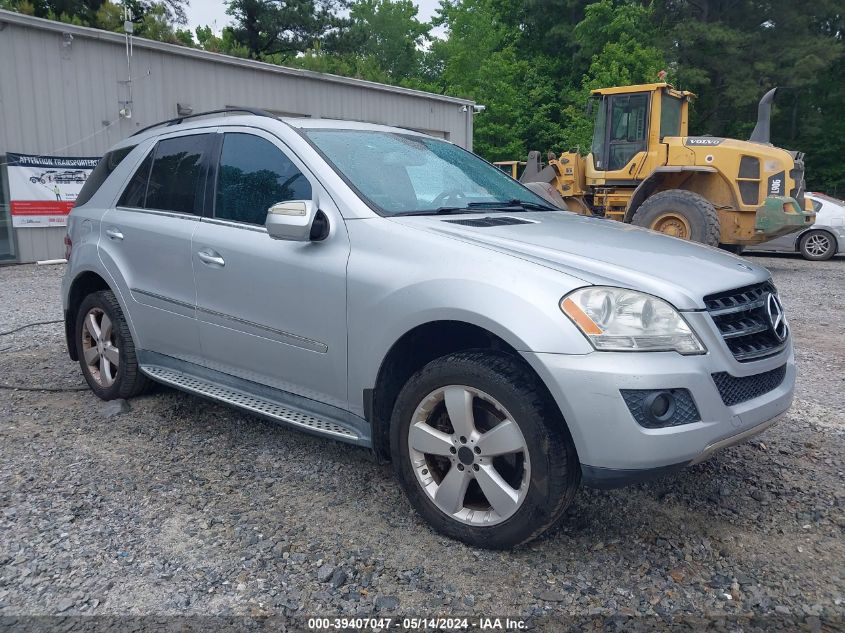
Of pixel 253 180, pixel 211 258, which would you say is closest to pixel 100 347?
pixel 211 258

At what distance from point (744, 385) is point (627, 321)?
0.59m

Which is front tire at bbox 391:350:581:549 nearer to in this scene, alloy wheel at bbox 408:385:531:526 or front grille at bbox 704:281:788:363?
alloy wheel at bbox 408:385:531:526

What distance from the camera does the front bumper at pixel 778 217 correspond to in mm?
10719

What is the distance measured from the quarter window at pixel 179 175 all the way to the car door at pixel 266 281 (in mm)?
160

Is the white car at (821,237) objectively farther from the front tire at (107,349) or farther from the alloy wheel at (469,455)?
the alloy wheel at (469,455)

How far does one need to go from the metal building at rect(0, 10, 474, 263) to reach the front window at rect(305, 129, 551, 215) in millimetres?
11334

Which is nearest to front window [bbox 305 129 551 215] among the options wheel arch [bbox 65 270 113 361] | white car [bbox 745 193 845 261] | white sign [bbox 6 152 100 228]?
wheel arch [bbox 65 270 113 361]

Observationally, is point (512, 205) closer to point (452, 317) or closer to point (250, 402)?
point (452, 317)

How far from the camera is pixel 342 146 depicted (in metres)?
3.66

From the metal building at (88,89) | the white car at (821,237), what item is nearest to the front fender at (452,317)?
the metal building at (88,89)

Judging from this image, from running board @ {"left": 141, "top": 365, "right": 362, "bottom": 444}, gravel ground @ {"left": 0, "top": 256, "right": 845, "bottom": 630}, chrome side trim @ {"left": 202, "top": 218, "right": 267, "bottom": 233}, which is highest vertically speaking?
chrome side trim @ {"left": 202, "top": 218, "right": 267, "bottom": 233}

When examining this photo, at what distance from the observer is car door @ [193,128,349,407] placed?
3.23 m

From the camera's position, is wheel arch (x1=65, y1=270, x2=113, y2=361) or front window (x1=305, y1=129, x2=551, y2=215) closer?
front window (x1=305, y1=129, x2=551, y2=215)

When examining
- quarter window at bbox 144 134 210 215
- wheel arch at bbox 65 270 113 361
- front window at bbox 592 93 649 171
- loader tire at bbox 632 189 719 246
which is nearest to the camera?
quarter window at bbox 144 134 210 215
